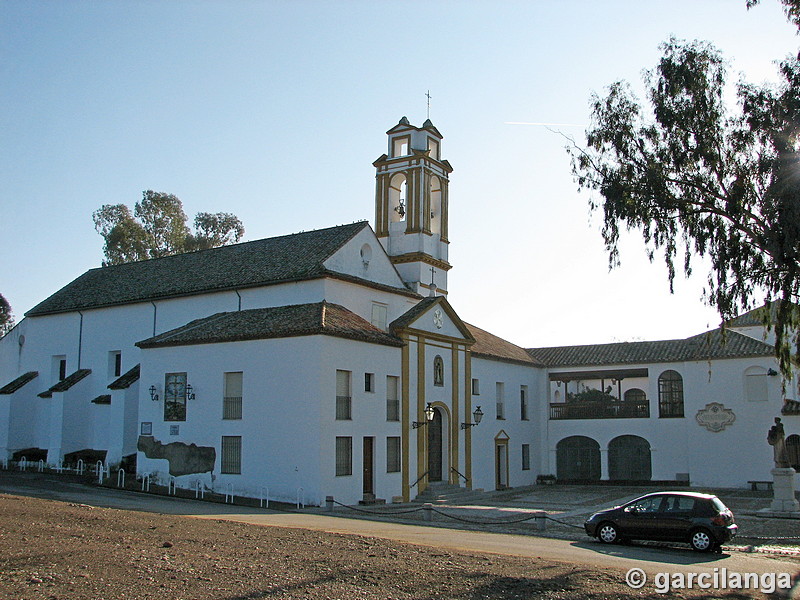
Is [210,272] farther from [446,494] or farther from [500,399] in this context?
[500,399]

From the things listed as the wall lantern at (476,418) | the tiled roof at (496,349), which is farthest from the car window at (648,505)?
the tiled roof at (496,349)

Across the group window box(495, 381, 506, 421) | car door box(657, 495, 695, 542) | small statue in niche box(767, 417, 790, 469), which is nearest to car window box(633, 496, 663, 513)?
car door box(657, 495, 695, 542)

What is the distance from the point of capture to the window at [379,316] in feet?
109

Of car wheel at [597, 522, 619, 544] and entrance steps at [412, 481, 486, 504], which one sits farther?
entrance steps at [412, 481, 486, 504]

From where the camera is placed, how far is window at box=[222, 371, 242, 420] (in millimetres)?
27828

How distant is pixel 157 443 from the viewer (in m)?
29.4

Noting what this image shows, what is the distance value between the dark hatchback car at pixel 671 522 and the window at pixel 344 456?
10.2 metres

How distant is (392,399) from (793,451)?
19761 millimetres

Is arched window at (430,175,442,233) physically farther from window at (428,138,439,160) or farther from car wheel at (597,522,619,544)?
car wheel at (597,522,619,544)

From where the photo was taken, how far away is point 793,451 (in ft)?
117

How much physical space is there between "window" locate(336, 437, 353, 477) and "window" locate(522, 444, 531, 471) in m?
16.9

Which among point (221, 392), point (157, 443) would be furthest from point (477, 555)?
point (157, 443)

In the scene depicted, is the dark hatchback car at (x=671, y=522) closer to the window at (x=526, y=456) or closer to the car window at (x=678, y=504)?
the car window at (x=678, y=504)

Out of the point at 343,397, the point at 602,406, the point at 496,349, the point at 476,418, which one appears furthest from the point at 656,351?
the point at 343,397
